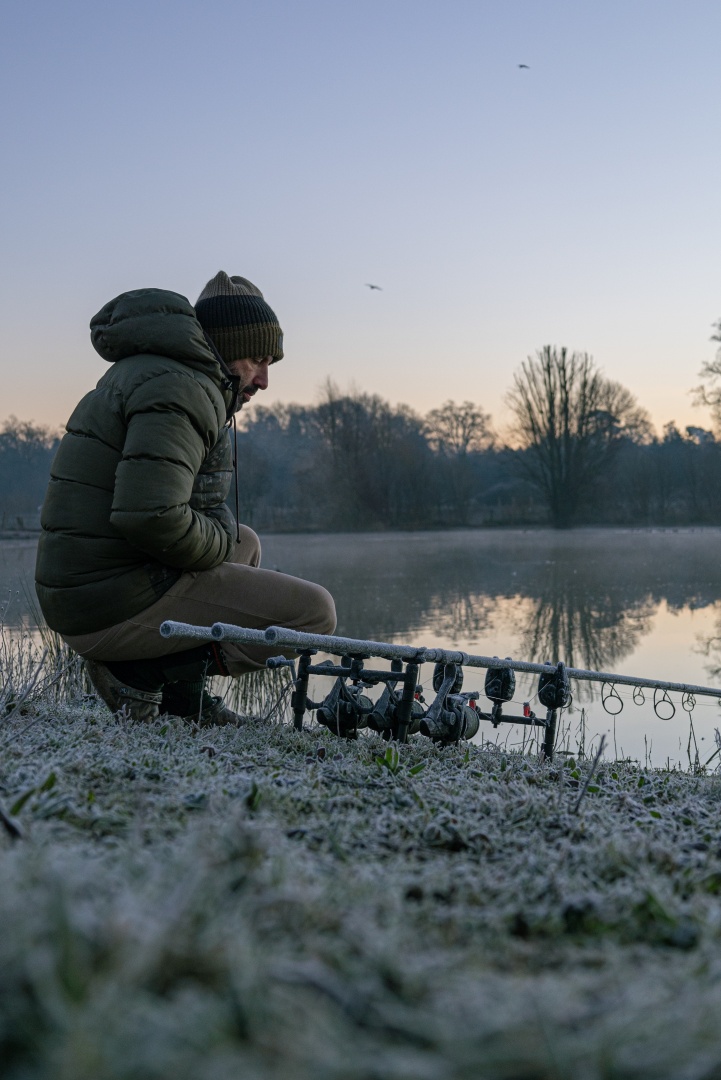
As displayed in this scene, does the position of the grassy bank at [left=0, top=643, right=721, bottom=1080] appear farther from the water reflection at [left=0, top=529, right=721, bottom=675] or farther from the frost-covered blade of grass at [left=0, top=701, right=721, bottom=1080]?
the water reflection at [left=0, top=529, right=721, bottom=675]

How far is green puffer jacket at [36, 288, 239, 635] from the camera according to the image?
11.6ft

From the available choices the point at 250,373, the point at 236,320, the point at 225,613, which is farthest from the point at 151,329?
the point at 225,613

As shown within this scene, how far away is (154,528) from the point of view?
3523mm

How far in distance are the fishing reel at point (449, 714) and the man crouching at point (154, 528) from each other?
0.61m

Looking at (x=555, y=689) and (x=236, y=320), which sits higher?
(x=236, y=320)

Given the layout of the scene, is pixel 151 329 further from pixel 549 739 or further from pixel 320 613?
pixel 549 739

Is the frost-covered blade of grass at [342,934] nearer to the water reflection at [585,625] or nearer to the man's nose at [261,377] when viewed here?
the man's nose at [261,377]

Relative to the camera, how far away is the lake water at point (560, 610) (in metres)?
8.07

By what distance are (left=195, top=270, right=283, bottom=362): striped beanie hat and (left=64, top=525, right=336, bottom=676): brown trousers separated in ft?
3.17

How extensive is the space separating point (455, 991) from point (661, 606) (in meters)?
16.8

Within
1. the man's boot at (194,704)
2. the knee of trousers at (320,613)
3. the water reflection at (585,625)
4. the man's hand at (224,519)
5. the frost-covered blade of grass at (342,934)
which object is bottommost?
the water reflection at (585,625)

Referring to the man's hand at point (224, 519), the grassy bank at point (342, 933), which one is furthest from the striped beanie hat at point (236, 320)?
the grassy bank at point (342, 933)

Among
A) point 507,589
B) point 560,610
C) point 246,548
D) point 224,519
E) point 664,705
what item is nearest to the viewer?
point 224,519

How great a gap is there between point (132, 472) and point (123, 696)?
1007mm
